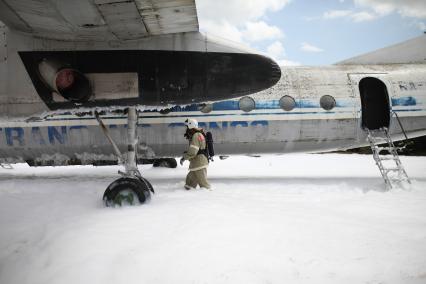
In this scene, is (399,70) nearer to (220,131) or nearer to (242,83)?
(220,131)

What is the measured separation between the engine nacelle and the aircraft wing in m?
0.49

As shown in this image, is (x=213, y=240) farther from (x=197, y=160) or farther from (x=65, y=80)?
(x=197, y=160)

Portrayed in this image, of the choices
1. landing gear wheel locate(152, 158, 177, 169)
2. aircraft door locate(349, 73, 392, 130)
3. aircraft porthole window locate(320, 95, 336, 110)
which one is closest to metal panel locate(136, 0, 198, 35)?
aircraft porthole window locate(320, 95, 336, 110)

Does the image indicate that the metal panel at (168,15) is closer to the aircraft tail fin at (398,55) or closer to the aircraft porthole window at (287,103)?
the aircraft porthole window at (287,103)

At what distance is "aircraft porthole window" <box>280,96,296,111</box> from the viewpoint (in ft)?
34.1

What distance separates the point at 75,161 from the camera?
34.2 feet

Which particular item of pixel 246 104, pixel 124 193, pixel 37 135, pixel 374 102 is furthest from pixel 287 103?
pixel 37 135

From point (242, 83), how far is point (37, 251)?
411cm

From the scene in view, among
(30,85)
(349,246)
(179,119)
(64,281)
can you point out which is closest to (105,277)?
(64,281)

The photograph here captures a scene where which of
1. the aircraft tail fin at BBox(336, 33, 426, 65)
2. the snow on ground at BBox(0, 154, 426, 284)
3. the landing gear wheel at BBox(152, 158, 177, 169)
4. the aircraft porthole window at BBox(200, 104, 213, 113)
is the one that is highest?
the aircraft tail fin at BBox(336, 33, 426, 65)

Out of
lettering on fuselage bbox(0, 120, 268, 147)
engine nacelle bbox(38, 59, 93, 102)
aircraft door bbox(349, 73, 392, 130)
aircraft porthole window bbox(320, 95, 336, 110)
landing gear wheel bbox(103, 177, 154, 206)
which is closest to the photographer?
engine nacelle bbox(38, 59, 93, 102)

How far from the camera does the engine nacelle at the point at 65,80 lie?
585 centimetres

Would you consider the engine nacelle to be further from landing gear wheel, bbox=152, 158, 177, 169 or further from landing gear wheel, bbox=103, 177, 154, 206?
landing gear wheel, bbox=152, 158, 177, 169

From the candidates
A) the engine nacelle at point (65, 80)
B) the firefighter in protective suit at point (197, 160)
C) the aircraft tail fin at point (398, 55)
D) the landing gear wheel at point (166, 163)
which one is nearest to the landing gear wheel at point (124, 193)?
the engine nacelle at point (65, 80)
